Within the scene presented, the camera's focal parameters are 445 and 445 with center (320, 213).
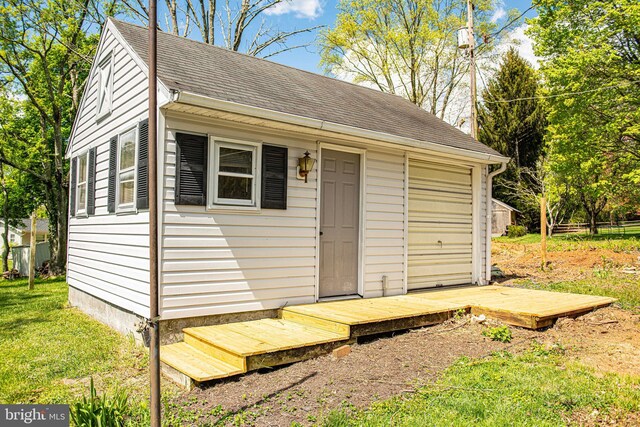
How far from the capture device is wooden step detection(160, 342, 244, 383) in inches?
150

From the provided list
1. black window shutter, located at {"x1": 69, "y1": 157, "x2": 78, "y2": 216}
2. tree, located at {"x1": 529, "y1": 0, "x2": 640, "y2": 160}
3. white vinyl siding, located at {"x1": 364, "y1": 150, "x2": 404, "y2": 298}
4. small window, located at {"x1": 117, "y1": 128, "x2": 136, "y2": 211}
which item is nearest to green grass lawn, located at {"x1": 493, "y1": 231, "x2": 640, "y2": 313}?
white vinyl siding, located at {"x1": 364, "y1": 150, "x2": 404, "y2": 298}

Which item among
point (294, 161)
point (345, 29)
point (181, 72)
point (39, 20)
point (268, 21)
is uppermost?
point (345, 29)

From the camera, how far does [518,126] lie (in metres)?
27.6

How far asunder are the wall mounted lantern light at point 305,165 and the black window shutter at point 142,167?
1.89 meters

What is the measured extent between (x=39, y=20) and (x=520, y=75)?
25.7m

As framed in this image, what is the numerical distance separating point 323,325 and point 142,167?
2814 mm

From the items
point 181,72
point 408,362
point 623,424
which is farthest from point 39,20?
point 623,424

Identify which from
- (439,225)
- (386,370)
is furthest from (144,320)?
(439,225)

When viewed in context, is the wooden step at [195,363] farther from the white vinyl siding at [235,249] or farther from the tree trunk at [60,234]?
the tree trunk at [60,234]

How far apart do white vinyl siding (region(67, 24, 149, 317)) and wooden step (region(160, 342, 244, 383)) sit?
0.78 m

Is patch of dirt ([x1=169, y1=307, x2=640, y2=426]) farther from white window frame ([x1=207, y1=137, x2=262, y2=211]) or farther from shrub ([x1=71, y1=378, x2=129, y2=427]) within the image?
white window frame ([x1=207, y1=137, x2=262, y2=211])

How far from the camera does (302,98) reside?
649cm

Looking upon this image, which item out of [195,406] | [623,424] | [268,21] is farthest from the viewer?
[268,21]

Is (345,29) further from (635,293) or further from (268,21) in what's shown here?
(635,293)
